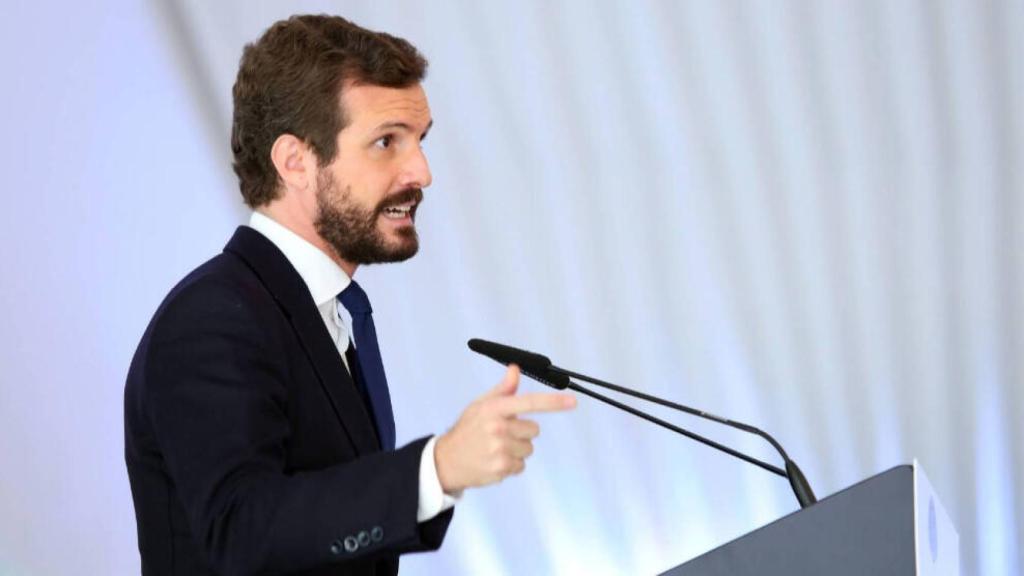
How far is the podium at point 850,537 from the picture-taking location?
132 cm

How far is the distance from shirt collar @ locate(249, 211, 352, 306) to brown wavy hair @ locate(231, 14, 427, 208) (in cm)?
6

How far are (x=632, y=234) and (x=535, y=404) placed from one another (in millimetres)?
2138

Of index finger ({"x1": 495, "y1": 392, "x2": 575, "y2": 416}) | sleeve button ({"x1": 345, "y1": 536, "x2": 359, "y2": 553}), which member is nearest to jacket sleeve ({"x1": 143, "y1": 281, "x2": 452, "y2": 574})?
sleeve button ({"x1": 345, "y1": 536, "x2": 359, "y2": 553})

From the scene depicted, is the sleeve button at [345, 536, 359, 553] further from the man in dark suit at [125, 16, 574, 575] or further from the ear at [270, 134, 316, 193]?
the ear at [270, 134, 316, 193]

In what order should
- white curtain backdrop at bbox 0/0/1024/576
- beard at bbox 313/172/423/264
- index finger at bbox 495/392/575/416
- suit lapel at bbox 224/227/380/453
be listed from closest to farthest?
index finger at bbox 495/392/575/416 < suit lapel at bbox 224/227/380/453 < beard at bbox 313/172/423/264 < white curtain backdrop at bbox 0/0/1024/576

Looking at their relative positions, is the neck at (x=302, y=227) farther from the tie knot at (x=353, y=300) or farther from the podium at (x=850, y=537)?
the podium at (x=850, y=537)

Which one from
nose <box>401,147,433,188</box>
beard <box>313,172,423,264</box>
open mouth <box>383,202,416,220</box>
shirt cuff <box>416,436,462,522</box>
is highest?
nose <box>401,147,433,188</box>

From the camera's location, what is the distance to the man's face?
1614 millimetres

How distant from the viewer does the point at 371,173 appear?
63.8 inches

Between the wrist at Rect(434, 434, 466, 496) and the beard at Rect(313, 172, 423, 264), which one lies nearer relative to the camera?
the wrist at Rect(434, 434, 466, 496)

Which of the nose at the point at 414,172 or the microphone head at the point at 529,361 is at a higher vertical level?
the nose at the point at 414,172

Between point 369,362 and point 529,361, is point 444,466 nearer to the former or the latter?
point 529,361

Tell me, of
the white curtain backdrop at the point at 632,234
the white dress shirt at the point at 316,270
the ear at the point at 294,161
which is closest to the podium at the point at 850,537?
the white dress shirt at the point at 316,270

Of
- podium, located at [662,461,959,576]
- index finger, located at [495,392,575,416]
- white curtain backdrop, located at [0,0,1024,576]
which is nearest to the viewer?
index finger, located at [495,392,575,416]
